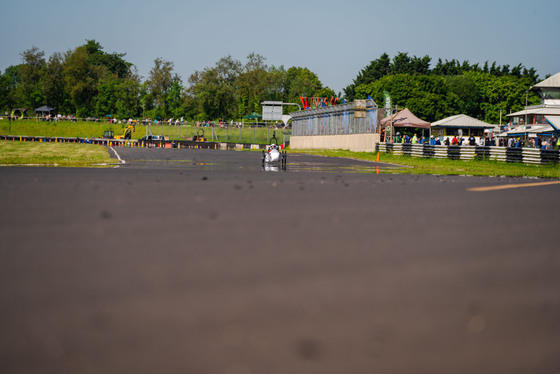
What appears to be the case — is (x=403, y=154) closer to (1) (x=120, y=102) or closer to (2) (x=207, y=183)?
(2) (x=207, y=183)

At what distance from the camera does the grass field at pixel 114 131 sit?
80125 millimetres

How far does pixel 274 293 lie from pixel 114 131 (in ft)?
306

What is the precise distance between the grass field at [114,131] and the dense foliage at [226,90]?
65.9 ft

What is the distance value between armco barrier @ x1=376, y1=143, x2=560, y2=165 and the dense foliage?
228 feet

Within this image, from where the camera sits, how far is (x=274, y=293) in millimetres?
4312

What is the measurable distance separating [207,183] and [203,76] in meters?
104

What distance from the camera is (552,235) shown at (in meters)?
7.54

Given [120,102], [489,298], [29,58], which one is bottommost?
[489,298]

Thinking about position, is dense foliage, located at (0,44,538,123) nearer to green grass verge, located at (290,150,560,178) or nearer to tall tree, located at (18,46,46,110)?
tall tree, located at (18,46,46,110)

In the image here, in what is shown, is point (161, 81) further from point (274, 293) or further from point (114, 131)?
point (274, 293)

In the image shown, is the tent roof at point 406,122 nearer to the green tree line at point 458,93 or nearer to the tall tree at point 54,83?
the green tree line at point 458,93

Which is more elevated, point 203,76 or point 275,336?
point 203,76

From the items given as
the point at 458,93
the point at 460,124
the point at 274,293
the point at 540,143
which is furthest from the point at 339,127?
the point at 458,93

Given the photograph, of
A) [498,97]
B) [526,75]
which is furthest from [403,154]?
[526,75]
